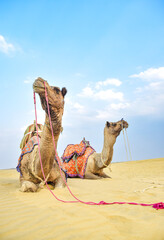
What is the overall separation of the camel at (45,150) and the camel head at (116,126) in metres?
3.43

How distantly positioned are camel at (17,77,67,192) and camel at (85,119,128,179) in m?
3.12

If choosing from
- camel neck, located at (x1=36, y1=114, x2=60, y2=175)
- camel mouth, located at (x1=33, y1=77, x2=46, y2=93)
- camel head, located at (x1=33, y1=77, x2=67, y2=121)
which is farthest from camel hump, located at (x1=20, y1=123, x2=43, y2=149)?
camel mouth, located at (x1=33, y1=77, x2=46, y2=93)

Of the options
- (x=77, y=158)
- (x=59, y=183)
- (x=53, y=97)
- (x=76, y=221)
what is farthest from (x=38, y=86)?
(x=77, y=158)

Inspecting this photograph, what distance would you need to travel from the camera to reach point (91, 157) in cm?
764

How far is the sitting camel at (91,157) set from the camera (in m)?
7.03

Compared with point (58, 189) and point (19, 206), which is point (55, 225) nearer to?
point (19, 206)

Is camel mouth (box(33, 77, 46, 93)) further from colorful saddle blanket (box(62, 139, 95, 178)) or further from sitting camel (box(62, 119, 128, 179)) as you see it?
colorful saddle blanket (box(62, 139, 95, 178))

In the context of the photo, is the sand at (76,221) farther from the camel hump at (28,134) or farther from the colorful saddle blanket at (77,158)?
the colorful saddle blanket at (77,158)

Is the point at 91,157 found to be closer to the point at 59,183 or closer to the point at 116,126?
the point at 116,126

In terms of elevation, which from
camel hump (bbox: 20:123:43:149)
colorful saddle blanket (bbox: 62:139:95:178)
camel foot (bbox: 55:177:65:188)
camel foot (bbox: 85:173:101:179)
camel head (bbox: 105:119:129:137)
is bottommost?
camel foot (bbox: 85:173:101:179)

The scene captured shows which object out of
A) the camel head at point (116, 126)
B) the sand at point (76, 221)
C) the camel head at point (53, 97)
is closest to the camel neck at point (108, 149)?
the camel head at point (116, 126)

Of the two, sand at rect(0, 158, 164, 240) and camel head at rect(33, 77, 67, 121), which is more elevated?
camel head at rect(33, 77, 67, 121)

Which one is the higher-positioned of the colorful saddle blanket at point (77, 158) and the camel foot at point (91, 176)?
the colorful saddle blanket at point (77, 158)

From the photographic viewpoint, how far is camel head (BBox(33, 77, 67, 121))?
3.01m
